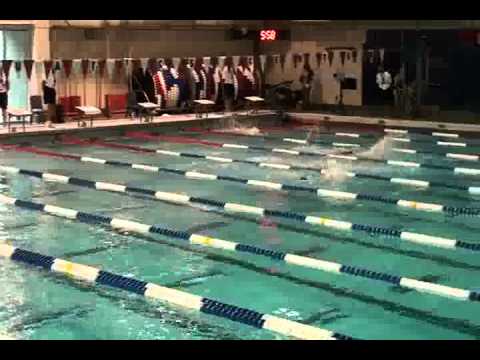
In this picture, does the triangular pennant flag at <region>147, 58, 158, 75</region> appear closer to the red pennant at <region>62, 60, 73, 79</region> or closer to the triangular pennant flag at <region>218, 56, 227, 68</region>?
the triangular pennant flag at <region>218, 56, 227, 68</region>

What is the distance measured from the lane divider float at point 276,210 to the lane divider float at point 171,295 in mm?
2522

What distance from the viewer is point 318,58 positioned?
64.7 feet

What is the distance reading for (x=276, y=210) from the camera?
8070 mm

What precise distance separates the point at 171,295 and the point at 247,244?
1.65 metres

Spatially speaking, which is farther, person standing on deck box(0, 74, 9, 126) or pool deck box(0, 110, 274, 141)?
person standing on deck box(0, 74, 9, 126)

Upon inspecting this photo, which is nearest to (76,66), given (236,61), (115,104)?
(115,104)

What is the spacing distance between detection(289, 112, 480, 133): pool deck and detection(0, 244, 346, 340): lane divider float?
11748mm

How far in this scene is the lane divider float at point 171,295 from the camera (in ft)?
14.3

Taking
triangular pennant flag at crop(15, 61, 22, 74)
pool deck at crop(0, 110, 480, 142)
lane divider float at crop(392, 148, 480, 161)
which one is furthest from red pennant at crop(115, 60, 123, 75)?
lane divider float at crop(392, 148, 480, 161)

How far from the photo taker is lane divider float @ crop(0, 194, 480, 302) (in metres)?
5.25

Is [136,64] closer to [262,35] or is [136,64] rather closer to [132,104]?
[132,104]

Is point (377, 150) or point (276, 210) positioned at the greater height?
point (377, 150)

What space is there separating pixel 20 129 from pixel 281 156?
5.61 metres
